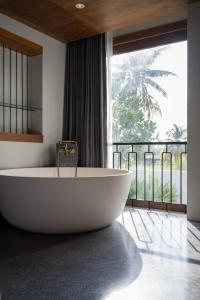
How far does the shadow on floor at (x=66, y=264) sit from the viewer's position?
156 cm

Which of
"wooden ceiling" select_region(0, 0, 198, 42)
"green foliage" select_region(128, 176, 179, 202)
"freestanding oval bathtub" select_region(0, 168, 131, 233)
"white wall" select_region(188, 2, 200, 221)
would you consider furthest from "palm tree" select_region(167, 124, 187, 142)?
"wooden ceiling" select_region(0, 0, 198, 42)

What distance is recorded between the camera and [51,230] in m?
2.51

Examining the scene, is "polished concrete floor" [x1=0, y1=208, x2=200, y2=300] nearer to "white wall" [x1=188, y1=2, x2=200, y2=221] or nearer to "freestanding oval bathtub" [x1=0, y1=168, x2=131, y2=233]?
"freestanding oval bathtub" [x1=0, y1=168, x2=131, y2=233]

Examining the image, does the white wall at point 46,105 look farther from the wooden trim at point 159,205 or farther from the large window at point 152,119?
the wooden trim at point 159,205

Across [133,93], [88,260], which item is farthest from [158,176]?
[88,260]

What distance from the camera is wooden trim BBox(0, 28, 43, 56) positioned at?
3.32 meters

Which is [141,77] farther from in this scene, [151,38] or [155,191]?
[155,191]

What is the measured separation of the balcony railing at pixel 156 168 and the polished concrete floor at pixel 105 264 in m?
0.96

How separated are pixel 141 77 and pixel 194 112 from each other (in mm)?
1076

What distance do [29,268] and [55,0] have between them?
8.92 ft

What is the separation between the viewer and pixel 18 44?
140 inches

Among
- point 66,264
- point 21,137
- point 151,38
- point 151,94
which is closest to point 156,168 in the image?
point 151,94

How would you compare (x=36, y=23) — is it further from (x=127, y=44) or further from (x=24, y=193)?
(x=24, y=193)

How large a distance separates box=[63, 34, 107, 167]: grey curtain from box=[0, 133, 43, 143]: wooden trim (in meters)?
0.51
